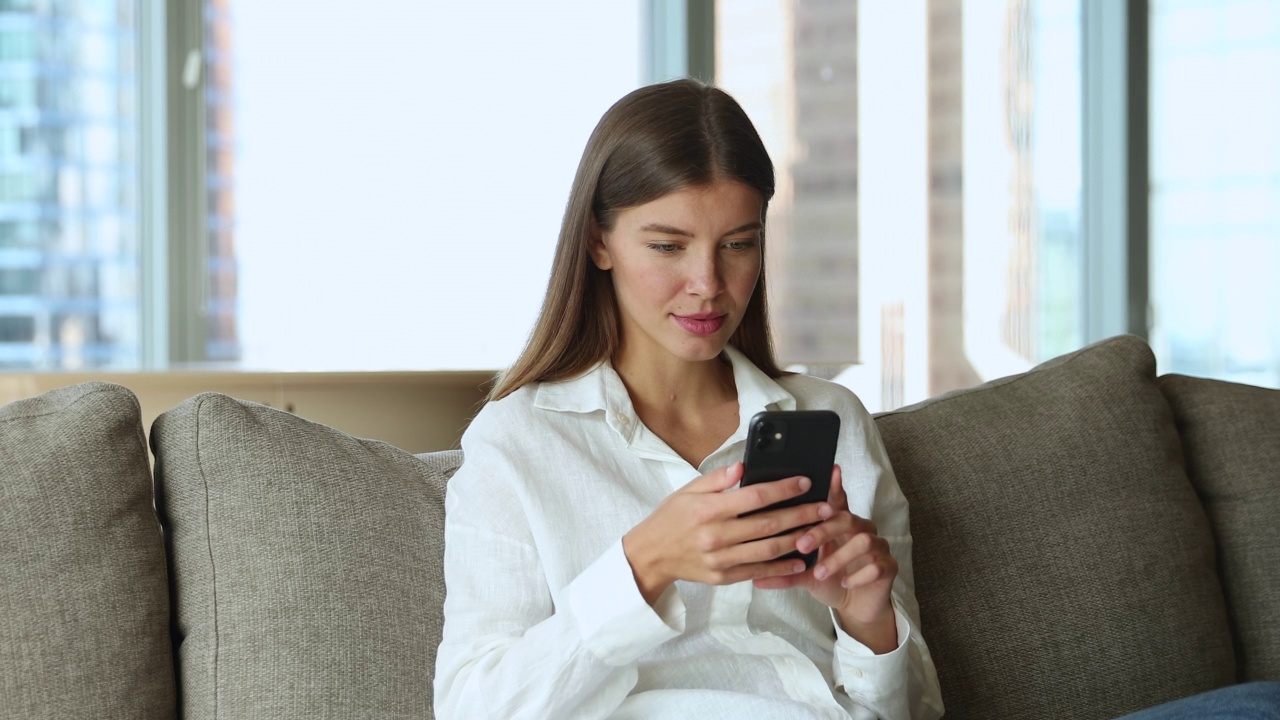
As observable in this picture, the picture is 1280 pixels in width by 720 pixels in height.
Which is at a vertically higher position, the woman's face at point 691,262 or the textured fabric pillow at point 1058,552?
the woman's face at point 691,262

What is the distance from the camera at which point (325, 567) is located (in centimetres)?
126

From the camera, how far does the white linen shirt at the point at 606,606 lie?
1083 millimetres

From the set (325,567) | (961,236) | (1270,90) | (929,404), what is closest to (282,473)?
(325,567)

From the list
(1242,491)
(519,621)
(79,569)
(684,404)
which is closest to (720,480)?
(519,621)

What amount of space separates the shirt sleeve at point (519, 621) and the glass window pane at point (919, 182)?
242 centimetres

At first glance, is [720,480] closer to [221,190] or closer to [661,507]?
[661,507]

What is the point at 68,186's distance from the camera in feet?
10.2

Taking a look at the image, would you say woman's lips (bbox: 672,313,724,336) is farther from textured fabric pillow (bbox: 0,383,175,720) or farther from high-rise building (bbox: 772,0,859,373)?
high-rise building (bbox: 772,0,859,373)

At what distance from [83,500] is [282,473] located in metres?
0.20

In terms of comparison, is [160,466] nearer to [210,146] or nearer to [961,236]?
[210,146]

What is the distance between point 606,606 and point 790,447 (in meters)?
0.22

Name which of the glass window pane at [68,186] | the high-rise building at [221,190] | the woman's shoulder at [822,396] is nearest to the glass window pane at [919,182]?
the high-rise building at [221,190]

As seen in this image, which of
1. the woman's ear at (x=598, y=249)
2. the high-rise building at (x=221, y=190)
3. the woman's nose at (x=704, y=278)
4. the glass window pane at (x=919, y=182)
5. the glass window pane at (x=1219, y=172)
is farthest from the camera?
the glass window pane at (x=1219, y=172)

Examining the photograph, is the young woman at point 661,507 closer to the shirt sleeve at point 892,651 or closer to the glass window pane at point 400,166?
the shirt sleeve at point 892,651
